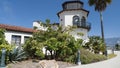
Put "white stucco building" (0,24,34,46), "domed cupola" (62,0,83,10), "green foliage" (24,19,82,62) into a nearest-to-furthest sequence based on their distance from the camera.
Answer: "green foliage" (24,19,82,62) < "white stucco building" (0,24,34,46) < "domed cupola" (62,0,83,10)

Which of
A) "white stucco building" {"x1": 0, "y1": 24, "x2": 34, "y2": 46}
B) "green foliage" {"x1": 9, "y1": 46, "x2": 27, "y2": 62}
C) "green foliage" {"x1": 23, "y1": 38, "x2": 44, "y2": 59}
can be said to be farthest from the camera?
"white stucco building" {"x1": 0, "y1": 24, "x2": 34, "y2": 46}

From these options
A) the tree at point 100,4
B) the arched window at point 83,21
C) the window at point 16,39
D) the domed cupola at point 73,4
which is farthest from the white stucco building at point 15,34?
the tree at point 100,4

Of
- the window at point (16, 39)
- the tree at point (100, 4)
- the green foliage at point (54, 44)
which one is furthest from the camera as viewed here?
the tree at point (100, 4)

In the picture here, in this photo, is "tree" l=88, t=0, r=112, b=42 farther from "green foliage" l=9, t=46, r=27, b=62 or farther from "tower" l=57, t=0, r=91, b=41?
"green foliage" l=9, t=46, r=27, b=62

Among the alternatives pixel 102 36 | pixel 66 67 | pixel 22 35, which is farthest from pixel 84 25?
pixel 66 67

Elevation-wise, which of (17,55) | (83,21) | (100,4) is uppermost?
(100,4)

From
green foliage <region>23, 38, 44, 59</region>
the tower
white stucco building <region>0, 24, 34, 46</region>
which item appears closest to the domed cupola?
the tower

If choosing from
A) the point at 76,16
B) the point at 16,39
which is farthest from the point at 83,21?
the point at 16,39

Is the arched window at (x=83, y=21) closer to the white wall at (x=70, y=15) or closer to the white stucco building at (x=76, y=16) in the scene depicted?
the white stucco building at (x=76, y=16)

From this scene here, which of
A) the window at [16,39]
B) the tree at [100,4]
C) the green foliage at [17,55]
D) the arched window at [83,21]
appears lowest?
the green foliage at [17,55]

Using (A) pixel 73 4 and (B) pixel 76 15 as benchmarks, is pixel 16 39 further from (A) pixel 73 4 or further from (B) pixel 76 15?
(A) pixel 73 4

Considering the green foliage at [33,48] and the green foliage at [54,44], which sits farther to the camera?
the green foliage at [54,44]

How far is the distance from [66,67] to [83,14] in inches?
888

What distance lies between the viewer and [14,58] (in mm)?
15680
